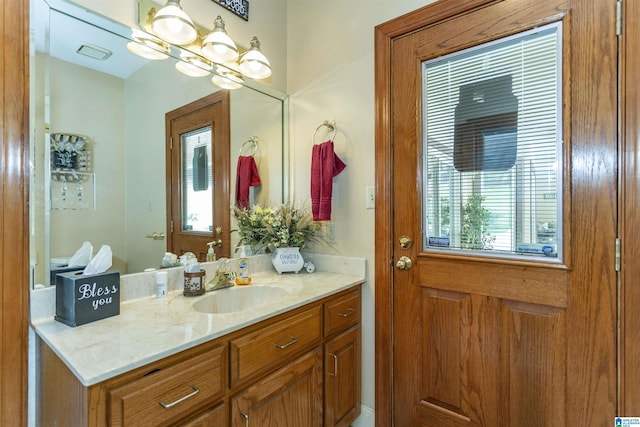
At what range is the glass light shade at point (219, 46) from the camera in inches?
59.9

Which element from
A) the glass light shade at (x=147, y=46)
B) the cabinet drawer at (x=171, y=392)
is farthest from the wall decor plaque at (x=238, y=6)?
the cabinet drawer at (x=171, y=392)

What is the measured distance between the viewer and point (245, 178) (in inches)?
74.0

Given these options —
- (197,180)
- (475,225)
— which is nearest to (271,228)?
(197,180)

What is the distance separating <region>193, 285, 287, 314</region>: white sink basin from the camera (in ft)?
4.67

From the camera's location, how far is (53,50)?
1142 mm

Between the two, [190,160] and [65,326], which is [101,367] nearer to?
[65,326]

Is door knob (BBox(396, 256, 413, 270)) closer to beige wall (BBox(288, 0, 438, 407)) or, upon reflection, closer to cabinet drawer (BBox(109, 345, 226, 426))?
beige wall (BBox(288, 0, 438, 407))

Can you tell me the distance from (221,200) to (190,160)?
275 millimetres

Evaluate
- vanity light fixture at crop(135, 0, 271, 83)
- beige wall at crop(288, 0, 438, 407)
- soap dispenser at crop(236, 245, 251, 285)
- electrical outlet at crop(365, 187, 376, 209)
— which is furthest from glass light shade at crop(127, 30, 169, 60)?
electrical outlet at crop(365, 187, 376, 209)

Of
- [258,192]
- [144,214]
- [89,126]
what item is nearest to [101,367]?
[144,214]

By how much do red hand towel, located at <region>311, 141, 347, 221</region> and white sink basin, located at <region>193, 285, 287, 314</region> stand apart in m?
0.49

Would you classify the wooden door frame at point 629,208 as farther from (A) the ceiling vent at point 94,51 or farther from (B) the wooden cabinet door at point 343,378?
(A) the ceiling vent at point 94,51

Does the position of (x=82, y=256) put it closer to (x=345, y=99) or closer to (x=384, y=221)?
(x=384, y=221)

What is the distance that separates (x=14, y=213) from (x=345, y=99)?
5.07 ft
